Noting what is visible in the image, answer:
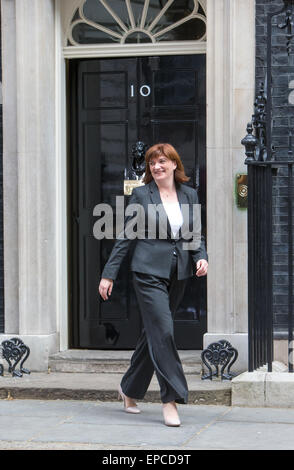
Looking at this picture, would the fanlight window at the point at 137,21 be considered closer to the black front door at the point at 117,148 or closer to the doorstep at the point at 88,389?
the black front door at the point at 117,148

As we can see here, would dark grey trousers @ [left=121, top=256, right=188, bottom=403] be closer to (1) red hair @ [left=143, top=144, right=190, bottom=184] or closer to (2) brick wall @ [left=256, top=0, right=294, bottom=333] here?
(1) red hair @ [left=143, top=144, right=190, bottom=184]

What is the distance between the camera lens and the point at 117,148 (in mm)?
9844

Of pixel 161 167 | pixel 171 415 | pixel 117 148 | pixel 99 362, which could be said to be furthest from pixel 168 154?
pixel 99 362

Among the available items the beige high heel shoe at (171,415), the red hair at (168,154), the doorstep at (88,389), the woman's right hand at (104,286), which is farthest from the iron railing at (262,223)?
the woman's right hand at (104,286)

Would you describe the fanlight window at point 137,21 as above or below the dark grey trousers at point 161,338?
above

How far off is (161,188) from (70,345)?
2.89m

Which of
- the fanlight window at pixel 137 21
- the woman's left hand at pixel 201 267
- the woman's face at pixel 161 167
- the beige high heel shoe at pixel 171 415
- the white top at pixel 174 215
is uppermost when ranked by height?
the fanlight window at pixel 137 21

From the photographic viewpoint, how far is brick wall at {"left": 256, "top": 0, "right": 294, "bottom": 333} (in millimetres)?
9070

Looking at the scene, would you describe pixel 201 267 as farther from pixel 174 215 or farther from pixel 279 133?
pixel 279 133

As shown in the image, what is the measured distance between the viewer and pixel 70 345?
998 centimetres

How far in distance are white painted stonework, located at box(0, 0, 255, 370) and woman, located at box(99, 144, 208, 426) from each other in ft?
5.10

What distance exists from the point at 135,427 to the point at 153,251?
120 cm

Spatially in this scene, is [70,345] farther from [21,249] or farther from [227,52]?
[227,52]

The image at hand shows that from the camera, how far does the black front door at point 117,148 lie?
970 cm
